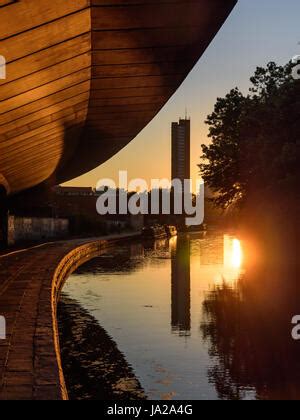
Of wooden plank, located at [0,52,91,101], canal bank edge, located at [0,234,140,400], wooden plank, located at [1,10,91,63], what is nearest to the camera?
canal bank edge, located at [0,234,140,400]

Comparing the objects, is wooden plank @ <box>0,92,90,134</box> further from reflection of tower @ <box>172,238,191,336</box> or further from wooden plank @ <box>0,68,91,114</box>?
reflection of tower @ <box>172,238,191,336</box>

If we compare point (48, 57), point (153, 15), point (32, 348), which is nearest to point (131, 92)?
point (48, 57)

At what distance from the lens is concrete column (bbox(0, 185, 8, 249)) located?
1373 inches

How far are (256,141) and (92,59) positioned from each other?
102 ft

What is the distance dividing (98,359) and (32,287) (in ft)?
22.2

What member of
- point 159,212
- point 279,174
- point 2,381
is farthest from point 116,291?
point 159,212

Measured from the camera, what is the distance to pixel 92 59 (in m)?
13.0

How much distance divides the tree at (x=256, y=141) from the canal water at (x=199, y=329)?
10171mm

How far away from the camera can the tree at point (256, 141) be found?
38.2m

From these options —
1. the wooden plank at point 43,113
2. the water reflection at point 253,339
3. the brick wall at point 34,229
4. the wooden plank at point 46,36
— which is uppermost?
the wooden plank at point 46,36

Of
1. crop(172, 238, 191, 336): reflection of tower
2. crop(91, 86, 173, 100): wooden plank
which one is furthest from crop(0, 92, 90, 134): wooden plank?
crop(172, 238, 191, 336): reflection of tower

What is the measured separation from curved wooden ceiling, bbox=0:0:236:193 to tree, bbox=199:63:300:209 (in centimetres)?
1868

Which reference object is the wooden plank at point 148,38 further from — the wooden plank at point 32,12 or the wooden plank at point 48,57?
the wooden plank at point 32,12

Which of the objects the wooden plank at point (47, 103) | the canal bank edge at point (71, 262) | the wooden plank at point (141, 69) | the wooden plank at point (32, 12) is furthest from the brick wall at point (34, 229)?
the wooden plank at point (32, 12)
